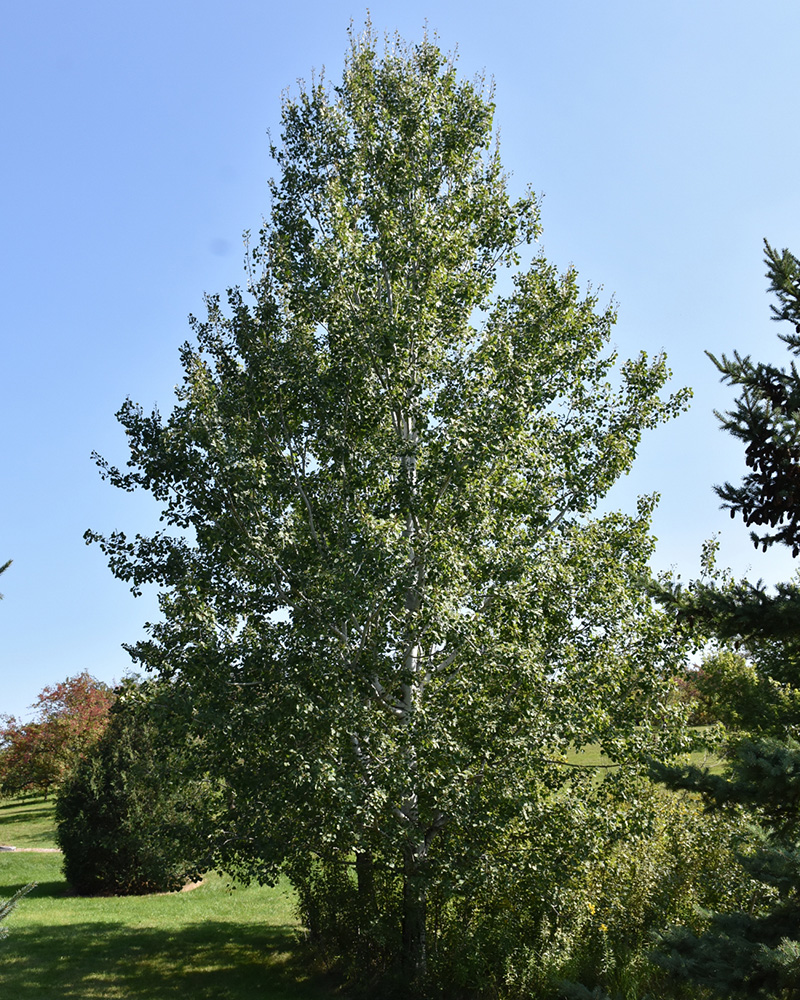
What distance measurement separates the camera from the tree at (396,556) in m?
9.18

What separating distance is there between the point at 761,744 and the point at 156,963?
36.7 feet

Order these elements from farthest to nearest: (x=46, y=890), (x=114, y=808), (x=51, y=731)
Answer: (x=51, y=731) < (x=46, y=890) < (x=114, y=808)

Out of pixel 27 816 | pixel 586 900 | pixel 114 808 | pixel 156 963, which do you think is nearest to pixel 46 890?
pixel 114 808

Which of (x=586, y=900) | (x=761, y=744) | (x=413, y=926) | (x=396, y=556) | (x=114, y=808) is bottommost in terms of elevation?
(x=413, y=926)

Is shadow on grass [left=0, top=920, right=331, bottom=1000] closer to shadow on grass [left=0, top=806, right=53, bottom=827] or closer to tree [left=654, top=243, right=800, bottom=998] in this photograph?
tree [left=654, top=243, right=800, bottom=998]

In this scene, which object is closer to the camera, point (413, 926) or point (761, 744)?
point (761, 744)

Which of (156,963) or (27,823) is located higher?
(156,963)

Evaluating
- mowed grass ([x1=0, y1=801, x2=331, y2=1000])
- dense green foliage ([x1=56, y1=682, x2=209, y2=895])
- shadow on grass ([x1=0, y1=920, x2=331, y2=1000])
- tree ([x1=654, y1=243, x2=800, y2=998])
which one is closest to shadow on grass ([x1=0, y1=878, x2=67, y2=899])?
mowed grass ([x1=0, y1=801, x2=331, y2=1000])

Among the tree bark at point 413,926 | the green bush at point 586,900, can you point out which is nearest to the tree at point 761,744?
the green bush at point 586,900

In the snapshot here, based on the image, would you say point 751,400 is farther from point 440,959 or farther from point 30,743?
point 30,743

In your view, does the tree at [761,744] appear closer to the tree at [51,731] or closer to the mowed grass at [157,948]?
the mowed grass at [157,948]

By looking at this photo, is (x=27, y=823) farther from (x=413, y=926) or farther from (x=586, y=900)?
(x=586, y=900)

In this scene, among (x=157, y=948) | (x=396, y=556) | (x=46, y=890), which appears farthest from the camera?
(x=46, y=890)

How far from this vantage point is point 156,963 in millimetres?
12336
